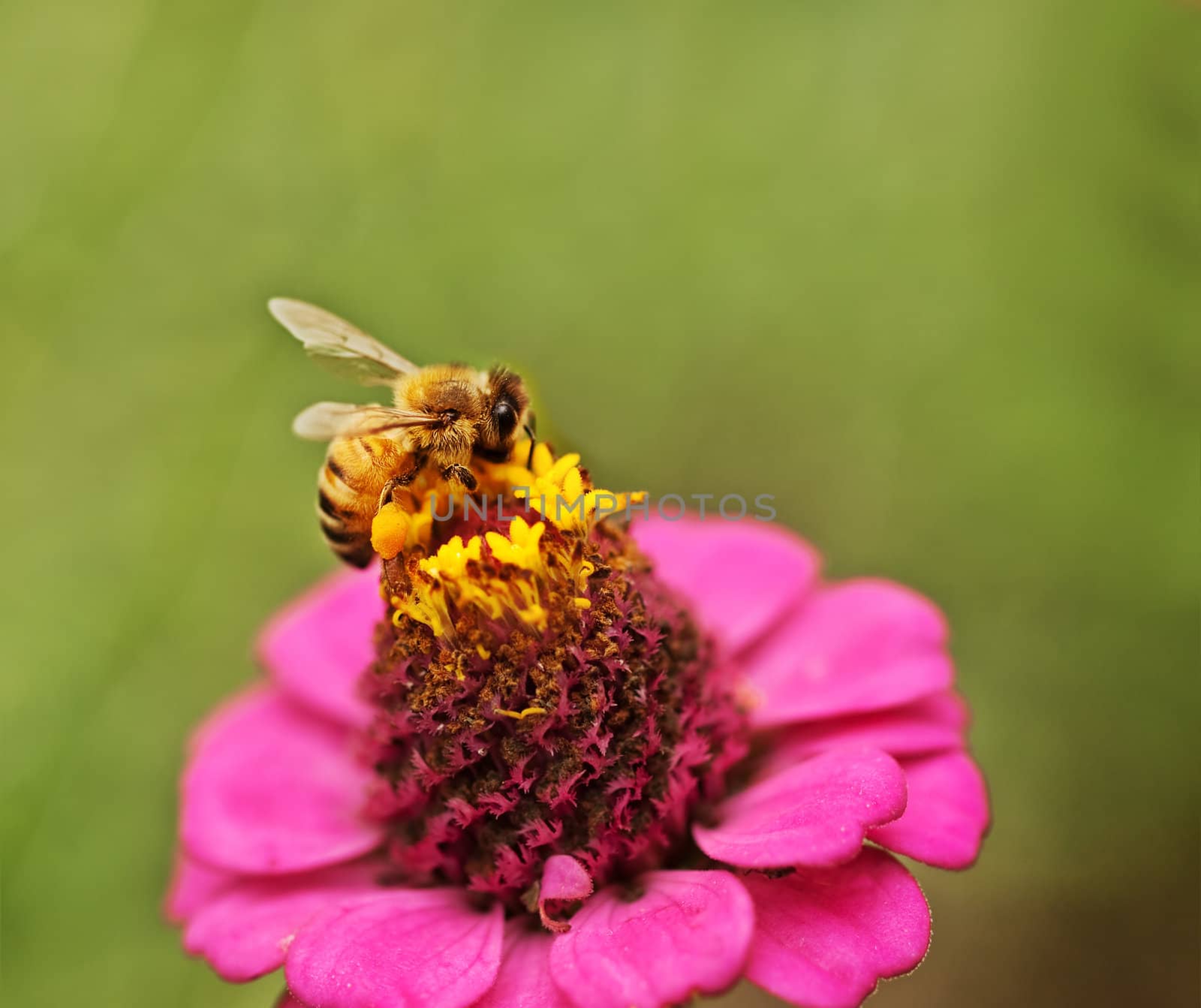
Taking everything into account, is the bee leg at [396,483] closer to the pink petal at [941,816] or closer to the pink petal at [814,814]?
the pink petal at [814,814]

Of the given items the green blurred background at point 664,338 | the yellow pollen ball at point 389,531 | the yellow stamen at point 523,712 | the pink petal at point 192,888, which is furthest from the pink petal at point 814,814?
the green blurred background at point 664,338

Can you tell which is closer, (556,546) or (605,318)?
(556,546)

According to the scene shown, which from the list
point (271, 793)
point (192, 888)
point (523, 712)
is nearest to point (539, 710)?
point (523, 712)

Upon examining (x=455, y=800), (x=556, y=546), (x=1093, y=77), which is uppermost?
(x=1093, y=77)

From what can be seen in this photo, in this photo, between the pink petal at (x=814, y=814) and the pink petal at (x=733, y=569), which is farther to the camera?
the pink petal at (x=733, y=569)

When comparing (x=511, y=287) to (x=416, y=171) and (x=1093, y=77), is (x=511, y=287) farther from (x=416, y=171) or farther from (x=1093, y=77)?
(x=1093, y=77)

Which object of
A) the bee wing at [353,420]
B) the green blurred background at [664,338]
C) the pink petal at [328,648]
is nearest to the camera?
the bee wing at [353,420]

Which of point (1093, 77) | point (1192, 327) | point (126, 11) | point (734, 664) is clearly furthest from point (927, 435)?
point (126, 11)
